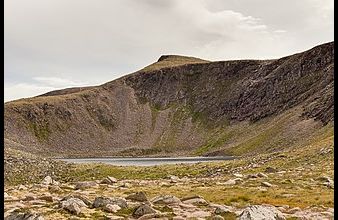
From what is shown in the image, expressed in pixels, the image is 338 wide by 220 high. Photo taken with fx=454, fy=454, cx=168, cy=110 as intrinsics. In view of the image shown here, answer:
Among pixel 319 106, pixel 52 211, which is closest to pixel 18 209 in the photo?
pixel 52 211

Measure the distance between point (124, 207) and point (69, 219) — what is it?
3571 mm

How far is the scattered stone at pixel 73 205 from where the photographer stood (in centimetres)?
2169

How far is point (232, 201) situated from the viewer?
26.4 meters

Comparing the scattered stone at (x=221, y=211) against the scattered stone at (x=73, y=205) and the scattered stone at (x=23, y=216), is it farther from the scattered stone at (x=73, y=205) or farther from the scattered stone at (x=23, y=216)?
the scattered stone at (x=23, y=216)

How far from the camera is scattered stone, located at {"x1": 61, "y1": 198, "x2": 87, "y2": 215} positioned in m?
21.7

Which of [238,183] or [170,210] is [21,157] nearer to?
[238,183]

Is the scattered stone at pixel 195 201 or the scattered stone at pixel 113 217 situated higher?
the scattered stone at pixel 195 201

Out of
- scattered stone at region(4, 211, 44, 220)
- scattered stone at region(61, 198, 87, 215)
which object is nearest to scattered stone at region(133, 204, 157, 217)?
scattered stone at region(61, 198, 87, 215)

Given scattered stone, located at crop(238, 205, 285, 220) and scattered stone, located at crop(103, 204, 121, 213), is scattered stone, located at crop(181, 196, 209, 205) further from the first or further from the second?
scattered stone, located at crop(238, 205, 285, 220)

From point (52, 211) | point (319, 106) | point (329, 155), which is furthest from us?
point (319, 106)

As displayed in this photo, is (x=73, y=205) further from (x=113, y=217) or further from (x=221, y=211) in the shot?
(x=221, y=211)

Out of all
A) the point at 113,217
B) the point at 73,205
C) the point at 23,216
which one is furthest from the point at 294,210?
the point at 23,216

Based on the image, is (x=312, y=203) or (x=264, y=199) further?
(x=264, y=199)

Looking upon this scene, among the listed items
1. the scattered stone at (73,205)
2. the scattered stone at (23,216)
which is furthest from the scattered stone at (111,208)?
the scattered stone at (23,216)
